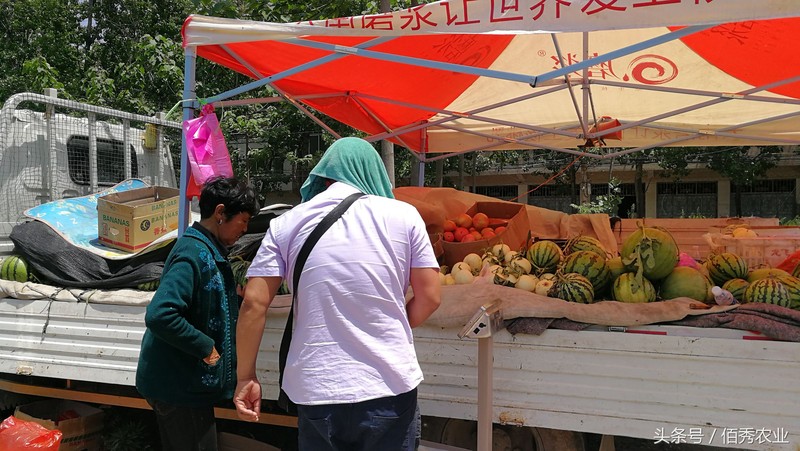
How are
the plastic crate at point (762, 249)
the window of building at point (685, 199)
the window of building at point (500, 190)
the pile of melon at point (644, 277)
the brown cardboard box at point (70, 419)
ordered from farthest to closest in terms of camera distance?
the window of building at point (500, 190), the window of building at point (685, 199), the plastic crate at point (762, 249), the brown cardboard box at point (70, 419), the pile of melon at point (644, 277)

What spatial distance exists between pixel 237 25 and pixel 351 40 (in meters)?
0.95

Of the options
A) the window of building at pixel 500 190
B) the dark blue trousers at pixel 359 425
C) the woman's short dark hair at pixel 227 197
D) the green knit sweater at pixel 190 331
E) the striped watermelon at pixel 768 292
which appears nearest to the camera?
the dark blue trousers at pixel 359 425

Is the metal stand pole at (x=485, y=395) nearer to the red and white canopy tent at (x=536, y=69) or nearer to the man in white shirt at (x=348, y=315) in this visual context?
the man in white shirt at (x=348, y=315)

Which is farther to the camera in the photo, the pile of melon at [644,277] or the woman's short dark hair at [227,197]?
the pile of melon at [644,277]

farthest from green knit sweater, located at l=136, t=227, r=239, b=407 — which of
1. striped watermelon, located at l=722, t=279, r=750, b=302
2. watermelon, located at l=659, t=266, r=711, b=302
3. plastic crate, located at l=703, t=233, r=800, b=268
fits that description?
plastic crate, located at l=703, t=233, r=800, b=268

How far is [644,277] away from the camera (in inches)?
122

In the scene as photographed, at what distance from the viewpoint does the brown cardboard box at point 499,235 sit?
416 centimetres

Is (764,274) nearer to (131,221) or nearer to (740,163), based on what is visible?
→ (131,221)

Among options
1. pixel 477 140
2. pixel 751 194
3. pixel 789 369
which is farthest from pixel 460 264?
pixel 751 194

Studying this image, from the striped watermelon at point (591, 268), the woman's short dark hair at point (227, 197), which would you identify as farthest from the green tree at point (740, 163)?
the woman's short dark hair at point (227, 197)

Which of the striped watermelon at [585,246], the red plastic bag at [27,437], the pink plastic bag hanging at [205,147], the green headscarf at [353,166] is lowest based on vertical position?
the red plastic bag at [27,437]

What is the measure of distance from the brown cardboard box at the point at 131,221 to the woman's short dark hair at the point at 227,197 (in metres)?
1.78

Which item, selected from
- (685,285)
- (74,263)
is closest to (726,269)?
(685,285)

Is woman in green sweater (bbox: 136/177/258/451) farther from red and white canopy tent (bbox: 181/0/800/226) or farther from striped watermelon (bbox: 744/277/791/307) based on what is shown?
striped watermelon (bbox: 744/277/791/307)
